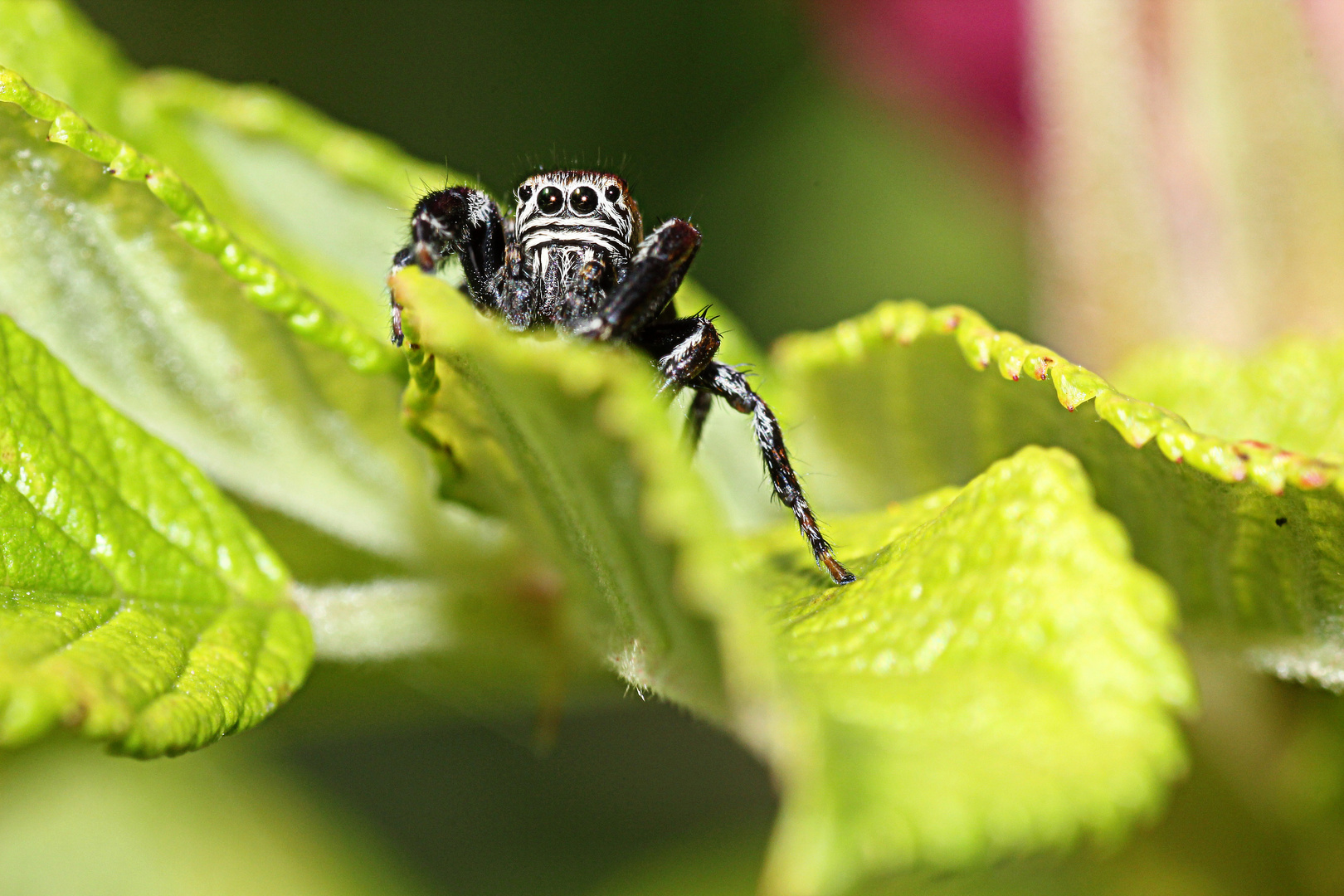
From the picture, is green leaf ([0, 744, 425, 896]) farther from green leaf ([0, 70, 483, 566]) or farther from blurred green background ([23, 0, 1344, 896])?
green leaf ([0, 70, 483, 566])

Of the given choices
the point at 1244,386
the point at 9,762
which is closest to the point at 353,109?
the point at 9,762

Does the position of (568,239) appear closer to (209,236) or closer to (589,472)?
(209,236)

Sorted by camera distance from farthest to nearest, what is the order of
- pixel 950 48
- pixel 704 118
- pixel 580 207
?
pixel 704 118, pixel 950 48, pixel 580 207

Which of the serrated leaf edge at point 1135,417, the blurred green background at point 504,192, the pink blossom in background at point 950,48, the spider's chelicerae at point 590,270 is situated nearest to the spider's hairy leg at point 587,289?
the spider's chelicerae at point 590,270

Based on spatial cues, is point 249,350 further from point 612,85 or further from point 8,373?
point 612,85

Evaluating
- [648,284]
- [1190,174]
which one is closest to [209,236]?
[648,284]

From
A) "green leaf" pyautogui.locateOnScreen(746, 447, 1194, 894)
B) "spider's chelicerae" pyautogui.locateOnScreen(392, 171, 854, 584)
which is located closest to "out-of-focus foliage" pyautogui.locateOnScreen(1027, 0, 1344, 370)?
"spider's chelicerae" pyautogui.locateOnScreen(392, 171, 854, 584)

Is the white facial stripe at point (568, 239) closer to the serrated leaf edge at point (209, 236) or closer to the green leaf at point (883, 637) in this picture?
the serrated leaf edge at point (209, 236)
